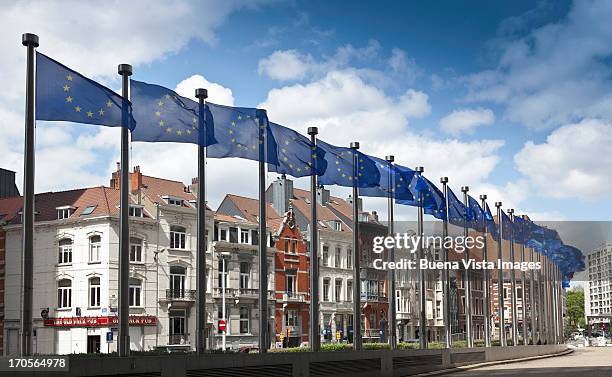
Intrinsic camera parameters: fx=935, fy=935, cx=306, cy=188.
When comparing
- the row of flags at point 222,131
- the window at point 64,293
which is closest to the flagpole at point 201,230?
the row of flags at point 222,131

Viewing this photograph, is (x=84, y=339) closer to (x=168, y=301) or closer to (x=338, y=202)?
(x=168, y=301)

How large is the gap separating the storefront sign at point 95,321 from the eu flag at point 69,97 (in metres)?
46.7

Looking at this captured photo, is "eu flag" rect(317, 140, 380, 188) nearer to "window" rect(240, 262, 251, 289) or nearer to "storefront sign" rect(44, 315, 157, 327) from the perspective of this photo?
"storefront sign" rect(44, 315, 157, 327)

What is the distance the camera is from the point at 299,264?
82875mm

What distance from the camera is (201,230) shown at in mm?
23875

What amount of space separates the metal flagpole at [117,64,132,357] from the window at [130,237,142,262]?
4776cm

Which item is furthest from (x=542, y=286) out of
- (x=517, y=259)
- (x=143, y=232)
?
(x=143, y=232)

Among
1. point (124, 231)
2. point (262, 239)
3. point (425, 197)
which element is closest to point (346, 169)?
point (262, 239)

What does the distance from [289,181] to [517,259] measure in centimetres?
2467

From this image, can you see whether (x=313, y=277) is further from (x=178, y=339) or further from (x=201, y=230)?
(x=178, y=339)

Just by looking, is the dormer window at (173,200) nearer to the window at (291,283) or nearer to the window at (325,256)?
the window at (291,283)

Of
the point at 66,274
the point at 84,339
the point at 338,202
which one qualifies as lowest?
the point at 84,339

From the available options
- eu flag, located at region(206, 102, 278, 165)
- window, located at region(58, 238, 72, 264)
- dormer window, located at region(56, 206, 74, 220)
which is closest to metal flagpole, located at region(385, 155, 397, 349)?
eu flag, located at region(206, 102, 278, 165)

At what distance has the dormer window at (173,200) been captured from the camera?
72.0 m
